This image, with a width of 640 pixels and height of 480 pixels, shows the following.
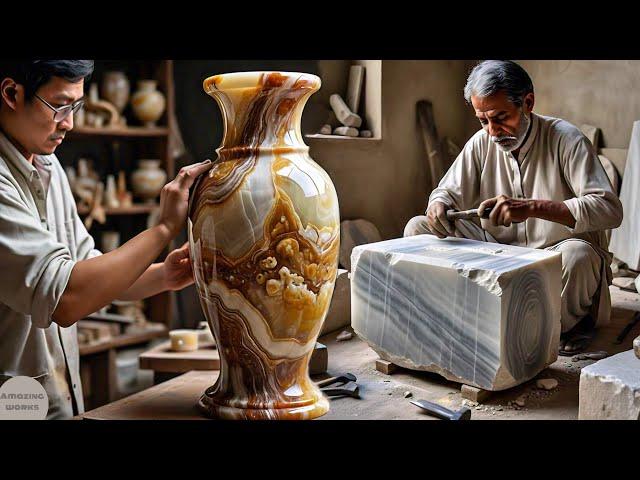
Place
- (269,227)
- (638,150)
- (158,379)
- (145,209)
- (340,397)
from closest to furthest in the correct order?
(269,227) → (340,397) → (638,150) → (158,379) → (145,209)

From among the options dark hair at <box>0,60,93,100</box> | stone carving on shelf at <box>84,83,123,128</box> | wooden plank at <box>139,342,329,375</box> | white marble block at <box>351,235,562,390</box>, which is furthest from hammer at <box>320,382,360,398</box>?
stone carving on shelf at <box>84,83,123,128</box>

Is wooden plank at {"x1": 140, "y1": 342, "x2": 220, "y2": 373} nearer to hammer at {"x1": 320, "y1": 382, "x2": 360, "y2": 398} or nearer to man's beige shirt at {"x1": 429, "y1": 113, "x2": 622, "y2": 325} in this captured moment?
hammer at {"x1": 320, "y1": 382, "x2": 360, "y2": 398}

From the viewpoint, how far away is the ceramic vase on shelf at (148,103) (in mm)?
3414

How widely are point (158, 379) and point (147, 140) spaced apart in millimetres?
1478

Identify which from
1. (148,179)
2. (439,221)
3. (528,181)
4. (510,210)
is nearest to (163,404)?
(439,221)

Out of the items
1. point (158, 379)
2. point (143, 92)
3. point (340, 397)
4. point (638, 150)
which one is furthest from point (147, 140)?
point (638, 150)

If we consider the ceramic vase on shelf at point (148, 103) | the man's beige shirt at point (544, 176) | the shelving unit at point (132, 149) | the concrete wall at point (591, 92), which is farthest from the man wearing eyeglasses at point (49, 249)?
the ceramic vase on shelf at point (148, 103)

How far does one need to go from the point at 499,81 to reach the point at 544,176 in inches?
12.9

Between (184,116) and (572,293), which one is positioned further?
(184,116)

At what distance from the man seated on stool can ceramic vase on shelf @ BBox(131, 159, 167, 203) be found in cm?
168

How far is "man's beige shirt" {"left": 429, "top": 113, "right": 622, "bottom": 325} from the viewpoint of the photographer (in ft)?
6.53

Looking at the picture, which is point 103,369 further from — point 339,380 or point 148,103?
point 339,380

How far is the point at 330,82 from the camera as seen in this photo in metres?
2.01

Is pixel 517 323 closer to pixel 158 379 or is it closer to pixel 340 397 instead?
pixel 340 397
